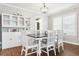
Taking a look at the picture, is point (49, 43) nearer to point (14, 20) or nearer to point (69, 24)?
point (69, 24)

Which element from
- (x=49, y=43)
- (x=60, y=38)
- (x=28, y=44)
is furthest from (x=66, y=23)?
(x=28, y=44)

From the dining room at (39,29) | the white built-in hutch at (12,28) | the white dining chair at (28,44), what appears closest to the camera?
the white dining chair at (28,44)

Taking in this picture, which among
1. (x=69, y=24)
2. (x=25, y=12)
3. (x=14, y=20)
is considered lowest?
(x=69, y=24)

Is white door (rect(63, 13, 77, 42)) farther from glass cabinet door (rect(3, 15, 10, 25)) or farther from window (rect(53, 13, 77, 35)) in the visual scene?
glass cabinet door (rect(3, 15, 10, 25))

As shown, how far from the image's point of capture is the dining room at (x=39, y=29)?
7.17ft

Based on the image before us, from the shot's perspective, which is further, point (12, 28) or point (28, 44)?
point (12, 28)

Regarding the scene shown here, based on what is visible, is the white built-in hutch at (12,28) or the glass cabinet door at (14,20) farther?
the glass cabinet door at (14,20)

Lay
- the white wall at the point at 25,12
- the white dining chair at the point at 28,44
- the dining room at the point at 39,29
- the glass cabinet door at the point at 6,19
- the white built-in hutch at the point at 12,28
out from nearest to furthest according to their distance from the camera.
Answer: the white dining chair at the point at 28,44 < the dining room at the point at 39,29 < the white wall at the point at 25,12 < the white built-in hutch at the point at 12,28 < the glass cabinet door at the point at 6,19

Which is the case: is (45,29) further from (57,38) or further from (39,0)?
(39,0)

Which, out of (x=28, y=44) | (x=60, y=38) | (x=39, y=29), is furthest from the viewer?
(x=60, y=38)

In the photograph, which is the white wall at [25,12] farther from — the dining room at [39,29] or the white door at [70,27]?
the white door at [70,27]

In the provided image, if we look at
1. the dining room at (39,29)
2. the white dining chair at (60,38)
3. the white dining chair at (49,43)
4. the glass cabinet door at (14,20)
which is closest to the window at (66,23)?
the dining room at (39,29)

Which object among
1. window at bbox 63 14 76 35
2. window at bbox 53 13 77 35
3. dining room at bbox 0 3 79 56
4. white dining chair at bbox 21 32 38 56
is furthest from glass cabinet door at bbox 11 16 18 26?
window at bbox 63 14 76 35

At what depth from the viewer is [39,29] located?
2.38 meters
